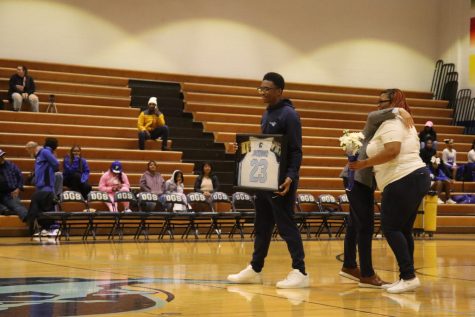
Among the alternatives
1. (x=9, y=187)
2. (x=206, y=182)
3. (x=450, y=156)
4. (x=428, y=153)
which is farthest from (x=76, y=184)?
(x=450, y=156)

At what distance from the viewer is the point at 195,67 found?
71.9ft

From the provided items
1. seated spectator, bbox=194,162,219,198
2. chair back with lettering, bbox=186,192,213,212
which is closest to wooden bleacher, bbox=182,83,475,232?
seated spectator, bbox=194,162,219,198

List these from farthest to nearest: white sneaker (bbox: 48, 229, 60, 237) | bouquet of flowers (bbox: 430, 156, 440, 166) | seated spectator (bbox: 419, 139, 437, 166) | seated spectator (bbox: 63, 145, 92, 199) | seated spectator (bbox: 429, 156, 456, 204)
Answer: seated spectator (bbox: 419, 139, 437, 166) < seated spectator (bbox: 429, 156, 456, 204) < bouquet of flowers (bbox: 430, 156, 440, 166) < seated spectator (bbox: 63, 145, 92, 199) < white sneaker (bbox: 48, 229, 60, 237)

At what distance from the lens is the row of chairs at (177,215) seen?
45.3 ft

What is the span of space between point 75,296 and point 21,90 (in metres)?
11.5

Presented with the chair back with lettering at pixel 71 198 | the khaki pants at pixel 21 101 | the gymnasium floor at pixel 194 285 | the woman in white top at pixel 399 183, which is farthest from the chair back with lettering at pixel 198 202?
the woman in white top at pixel 399 183

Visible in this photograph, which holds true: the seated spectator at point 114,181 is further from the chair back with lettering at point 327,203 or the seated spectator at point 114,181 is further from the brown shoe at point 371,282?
the brown shoe at point 371,282

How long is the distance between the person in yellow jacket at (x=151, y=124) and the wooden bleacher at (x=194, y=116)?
0.29 m

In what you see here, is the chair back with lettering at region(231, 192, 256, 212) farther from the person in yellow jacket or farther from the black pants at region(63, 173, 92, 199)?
the black pants at region(63, 173, 92, 199)

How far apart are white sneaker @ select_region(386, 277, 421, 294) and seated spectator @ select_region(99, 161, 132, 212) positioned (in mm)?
8715

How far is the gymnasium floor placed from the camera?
18.9 ft

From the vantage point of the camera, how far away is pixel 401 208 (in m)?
6.91

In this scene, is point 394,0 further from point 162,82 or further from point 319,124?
point 162,82

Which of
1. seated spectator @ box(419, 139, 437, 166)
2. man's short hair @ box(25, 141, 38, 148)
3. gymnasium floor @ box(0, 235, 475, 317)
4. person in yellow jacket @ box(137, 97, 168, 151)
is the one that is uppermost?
person in yellow jacket @ box(137, 97, 168, 151)
